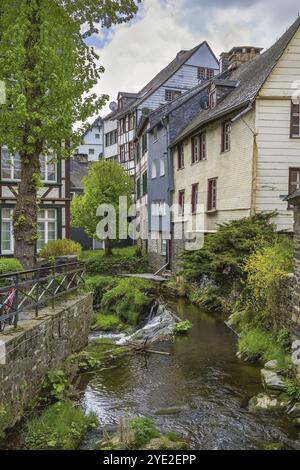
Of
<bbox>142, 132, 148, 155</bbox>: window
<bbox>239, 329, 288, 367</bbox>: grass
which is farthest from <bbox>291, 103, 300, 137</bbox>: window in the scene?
<bbox>142, 132, 148, 155</bbox>: window

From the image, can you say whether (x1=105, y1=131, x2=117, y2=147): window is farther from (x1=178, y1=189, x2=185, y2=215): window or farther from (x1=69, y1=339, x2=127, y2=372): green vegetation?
(x1=69, y1=339, x2=127, y2=372): green vegetation

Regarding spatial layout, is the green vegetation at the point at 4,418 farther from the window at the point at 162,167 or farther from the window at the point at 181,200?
the window at the point at 162,167

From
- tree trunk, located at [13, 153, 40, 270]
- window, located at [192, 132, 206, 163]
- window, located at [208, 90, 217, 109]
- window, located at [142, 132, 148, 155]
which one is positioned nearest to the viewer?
tree trunk, located at [13, 153, 40, 270]

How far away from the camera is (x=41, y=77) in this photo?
1192cm

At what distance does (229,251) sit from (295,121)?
20.9 ft

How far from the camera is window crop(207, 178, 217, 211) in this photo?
21180 mm

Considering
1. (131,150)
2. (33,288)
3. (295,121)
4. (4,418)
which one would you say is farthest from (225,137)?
(131,150)

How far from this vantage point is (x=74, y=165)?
45.1 m

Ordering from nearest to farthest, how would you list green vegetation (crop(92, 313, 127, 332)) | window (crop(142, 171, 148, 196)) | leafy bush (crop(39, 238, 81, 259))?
1. green vegetation (crop(92, 313, 127, 332))
2. leafy bush (crop(39, 238, 81, 259))
3. window (crop(142, 171, 148, 196))

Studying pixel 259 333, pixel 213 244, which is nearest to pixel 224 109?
pixel 213 244

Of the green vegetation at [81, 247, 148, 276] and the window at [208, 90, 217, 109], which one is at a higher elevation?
the window at [208, 90, 217, 109]

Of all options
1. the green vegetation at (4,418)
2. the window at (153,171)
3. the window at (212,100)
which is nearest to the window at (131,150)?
Result: the window at (153,171)

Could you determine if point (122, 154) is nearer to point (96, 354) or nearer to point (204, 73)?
point (204, 73)

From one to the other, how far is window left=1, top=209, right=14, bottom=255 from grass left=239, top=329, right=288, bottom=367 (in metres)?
13.6
